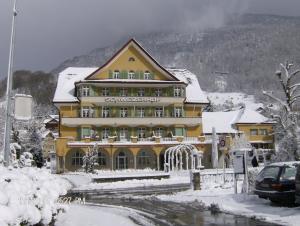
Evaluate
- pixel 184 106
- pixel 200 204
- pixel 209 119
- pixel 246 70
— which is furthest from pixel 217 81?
pixel 200 204

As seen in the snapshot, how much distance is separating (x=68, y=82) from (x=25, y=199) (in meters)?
53.3

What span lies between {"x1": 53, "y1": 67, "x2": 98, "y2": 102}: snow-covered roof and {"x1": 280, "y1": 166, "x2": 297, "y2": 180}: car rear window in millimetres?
42971

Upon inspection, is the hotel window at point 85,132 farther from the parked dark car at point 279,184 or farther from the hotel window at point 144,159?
the parked dark car at point 279,184

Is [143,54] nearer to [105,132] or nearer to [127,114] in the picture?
[127,114]

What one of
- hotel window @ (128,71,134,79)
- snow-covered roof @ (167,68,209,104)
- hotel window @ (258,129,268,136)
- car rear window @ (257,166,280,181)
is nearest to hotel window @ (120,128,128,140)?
hotel window @ (128,71,134,79)

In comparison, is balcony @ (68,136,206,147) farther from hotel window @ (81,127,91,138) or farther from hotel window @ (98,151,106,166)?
hotel window @ (81,127,91,138)

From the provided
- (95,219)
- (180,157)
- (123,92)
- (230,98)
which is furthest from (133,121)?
(230,98)

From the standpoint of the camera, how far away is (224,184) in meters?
26.7

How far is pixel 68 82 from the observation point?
62.1 meters

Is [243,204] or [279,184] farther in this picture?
[243,204]

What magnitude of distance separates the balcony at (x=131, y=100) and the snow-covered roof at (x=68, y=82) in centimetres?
244

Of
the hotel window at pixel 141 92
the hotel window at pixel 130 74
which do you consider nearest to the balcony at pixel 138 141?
the hotel window at pixel 141 92

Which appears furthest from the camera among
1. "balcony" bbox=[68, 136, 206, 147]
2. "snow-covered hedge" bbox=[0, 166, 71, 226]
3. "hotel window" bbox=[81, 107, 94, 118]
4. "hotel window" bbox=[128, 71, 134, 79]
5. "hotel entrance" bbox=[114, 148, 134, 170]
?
"hotel window" bbox=[128, 71, 134, 79]

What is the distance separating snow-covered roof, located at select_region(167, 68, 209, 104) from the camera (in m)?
61.7
